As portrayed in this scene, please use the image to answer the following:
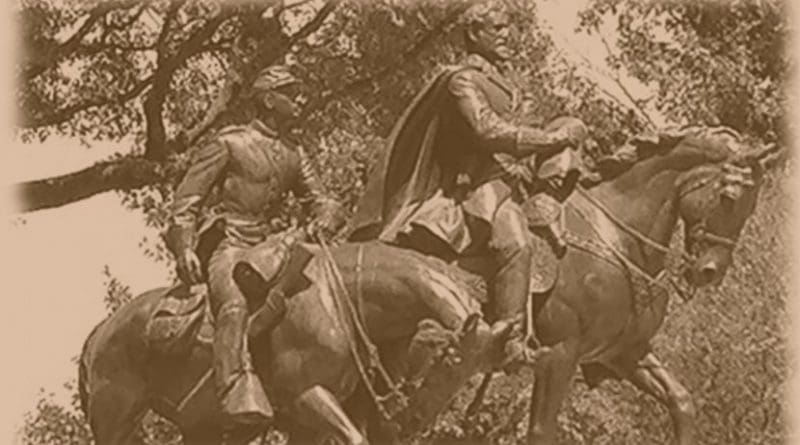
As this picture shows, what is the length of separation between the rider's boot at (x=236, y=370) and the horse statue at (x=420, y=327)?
23cm

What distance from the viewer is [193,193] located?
15.1m

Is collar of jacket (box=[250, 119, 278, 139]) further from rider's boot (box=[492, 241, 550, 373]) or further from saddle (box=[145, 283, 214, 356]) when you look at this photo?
rider's boot (box=[492, 241, 550, 373])

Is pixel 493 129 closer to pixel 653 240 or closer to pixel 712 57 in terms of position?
pixel 653 240

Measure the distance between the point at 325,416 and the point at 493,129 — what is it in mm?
1655

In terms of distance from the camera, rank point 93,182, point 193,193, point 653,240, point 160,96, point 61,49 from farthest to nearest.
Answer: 1. point 93,182
2. point 160,96
3. point 61,49
4. point 653,240
5. point 193,193

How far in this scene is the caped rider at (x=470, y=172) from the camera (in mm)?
15172

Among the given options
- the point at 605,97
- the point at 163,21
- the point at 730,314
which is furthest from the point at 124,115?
the point at 730,314

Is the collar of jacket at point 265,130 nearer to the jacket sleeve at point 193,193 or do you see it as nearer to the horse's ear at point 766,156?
the jacket sleeve at point 193,193

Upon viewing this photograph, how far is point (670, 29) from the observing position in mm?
22375

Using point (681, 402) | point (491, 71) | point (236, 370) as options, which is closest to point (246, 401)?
point (236, 370)

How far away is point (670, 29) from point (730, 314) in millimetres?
2407

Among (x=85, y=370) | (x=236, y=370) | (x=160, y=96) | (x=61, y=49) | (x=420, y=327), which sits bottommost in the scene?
(x=420, y=327)

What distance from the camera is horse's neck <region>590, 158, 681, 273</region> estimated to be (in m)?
15.8

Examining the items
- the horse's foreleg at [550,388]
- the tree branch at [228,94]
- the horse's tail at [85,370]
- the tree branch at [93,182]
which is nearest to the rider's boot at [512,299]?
the horse's foreleg at [550,388]
